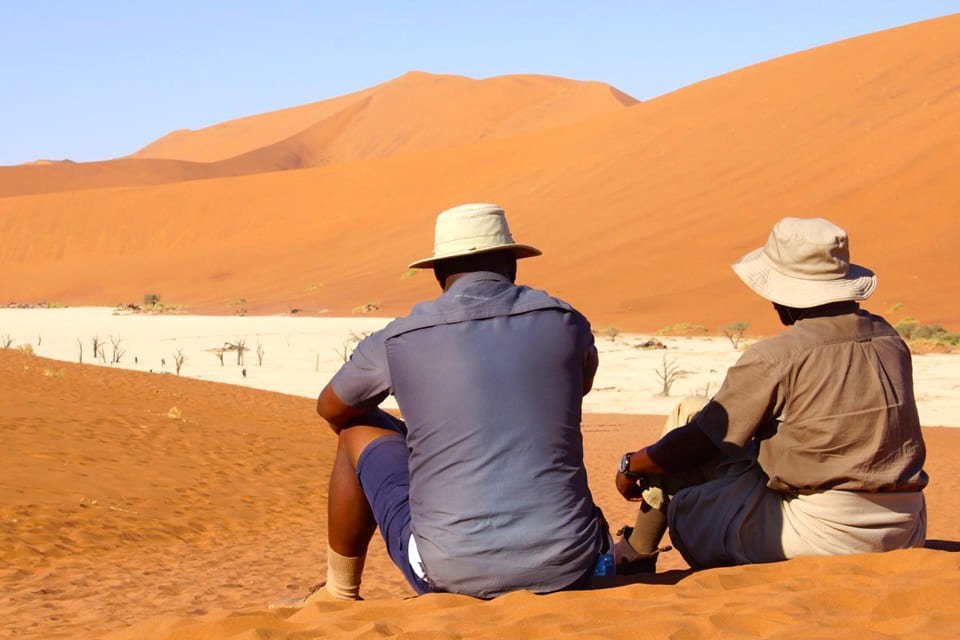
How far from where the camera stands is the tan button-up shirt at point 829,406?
3408 mm

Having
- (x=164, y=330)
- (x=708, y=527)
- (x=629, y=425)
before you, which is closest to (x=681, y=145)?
(x=164, y=330)

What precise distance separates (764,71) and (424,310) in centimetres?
4636

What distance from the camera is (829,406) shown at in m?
3.40

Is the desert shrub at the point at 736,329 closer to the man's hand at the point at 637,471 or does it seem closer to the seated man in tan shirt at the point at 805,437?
the man's hand at the point at 637,471

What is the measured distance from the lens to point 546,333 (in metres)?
3.19

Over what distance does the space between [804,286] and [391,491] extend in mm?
1397

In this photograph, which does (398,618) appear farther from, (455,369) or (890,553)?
(890,553)

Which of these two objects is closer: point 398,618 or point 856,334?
point 398,618

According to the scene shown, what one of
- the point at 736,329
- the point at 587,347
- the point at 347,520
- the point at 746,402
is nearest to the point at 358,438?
the point at 347,520

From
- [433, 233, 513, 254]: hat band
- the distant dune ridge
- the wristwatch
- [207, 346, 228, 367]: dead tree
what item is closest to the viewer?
[433, 233, 513, 254]: hat band

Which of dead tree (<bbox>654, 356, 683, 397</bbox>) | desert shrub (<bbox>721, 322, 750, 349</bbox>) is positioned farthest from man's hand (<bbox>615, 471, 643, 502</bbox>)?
desert shrub (<bbox>721, 322, 750, 349</bbox>)

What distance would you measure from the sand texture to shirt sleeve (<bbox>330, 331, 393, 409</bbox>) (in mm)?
597

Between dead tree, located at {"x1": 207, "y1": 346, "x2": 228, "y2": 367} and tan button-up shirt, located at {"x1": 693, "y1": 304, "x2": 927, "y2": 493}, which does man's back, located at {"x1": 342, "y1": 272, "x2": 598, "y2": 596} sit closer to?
tan button-up shirt, located at {"x1": 693, "y1": 304, "x2": 927, "y2": 493}

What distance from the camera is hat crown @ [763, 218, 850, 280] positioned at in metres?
3.55
